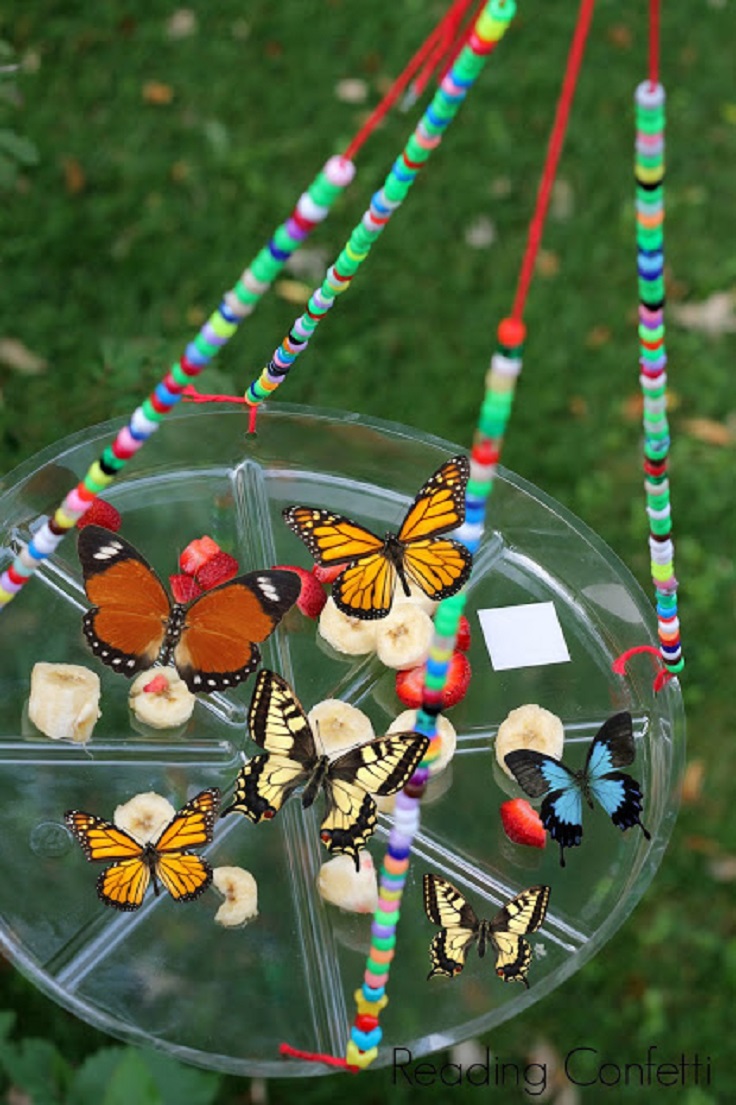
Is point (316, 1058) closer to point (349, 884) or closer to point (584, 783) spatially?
point (349, 884)

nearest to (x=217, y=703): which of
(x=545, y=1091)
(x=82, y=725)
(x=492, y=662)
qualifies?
(x=82, y=725)

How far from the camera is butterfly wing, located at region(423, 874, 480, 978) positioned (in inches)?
76.9

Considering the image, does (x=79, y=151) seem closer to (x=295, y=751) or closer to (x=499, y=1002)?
(x=295, y=751)

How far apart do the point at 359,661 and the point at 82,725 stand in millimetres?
487

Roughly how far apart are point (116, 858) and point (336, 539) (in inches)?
23.9

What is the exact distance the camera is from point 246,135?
429 centimetres

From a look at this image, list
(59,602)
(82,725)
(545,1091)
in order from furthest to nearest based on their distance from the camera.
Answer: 1. (545,1091)
2. (59,602)
3. (82,725)

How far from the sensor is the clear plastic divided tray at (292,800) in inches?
75.3

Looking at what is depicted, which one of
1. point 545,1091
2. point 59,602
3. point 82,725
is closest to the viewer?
point 82,725

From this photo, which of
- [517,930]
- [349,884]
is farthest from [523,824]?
[349,884]

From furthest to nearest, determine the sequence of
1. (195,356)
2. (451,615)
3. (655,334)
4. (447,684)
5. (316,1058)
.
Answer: (447,684)
(316,1058)
(655,334)
(195,356)
(451,615)

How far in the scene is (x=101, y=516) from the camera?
2.31 m

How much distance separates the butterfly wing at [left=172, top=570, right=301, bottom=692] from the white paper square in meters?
0.45

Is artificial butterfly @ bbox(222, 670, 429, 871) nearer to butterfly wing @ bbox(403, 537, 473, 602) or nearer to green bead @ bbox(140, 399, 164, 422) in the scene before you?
butterfly wing @ bbox(403, 537, 473, 602)
